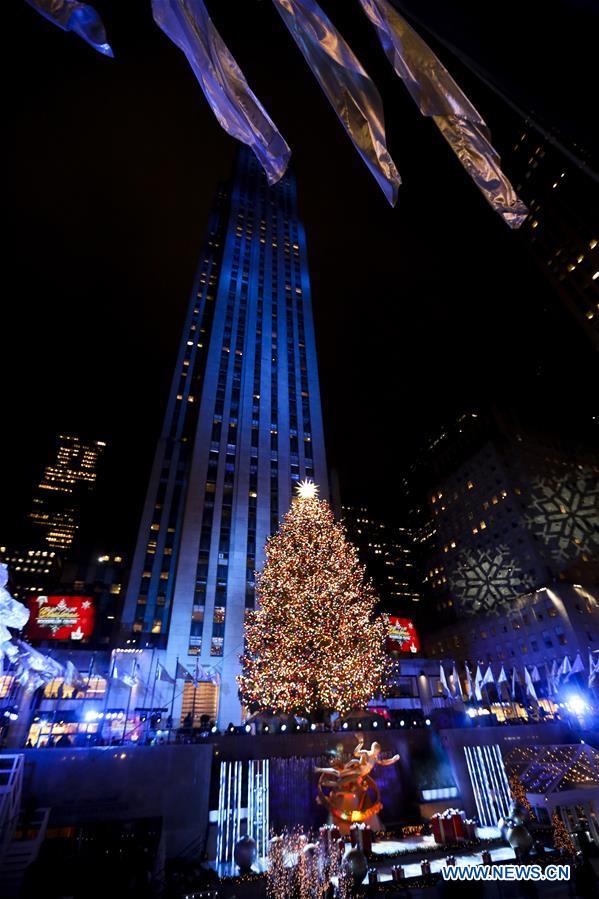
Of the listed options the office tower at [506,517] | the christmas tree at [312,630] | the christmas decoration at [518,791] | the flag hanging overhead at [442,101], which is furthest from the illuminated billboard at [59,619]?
the office tower at [506,517]

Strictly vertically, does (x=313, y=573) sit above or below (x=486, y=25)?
above

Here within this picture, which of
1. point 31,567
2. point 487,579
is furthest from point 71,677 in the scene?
point 31,567

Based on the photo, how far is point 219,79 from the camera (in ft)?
13.3

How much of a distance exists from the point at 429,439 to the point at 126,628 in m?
72.9

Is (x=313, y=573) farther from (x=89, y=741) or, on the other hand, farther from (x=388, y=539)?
(x=388, y=539)

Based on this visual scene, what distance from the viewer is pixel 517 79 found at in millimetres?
2867

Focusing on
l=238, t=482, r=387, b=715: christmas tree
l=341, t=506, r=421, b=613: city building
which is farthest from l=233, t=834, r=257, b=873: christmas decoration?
l=341, t=506, r=421, b=613: city building

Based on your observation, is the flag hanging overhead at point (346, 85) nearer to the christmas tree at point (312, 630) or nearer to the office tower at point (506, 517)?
the christmas tree at point (312, 630)

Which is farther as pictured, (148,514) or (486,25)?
(148,514)

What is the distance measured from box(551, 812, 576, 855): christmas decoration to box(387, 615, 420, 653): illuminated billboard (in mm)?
32097

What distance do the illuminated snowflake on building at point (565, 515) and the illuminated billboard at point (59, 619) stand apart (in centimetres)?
5638

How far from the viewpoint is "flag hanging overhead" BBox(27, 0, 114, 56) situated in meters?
3.36

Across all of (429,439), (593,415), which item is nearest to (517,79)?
(593,415)

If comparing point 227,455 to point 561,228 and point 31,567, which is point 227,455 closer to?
point 561,228
